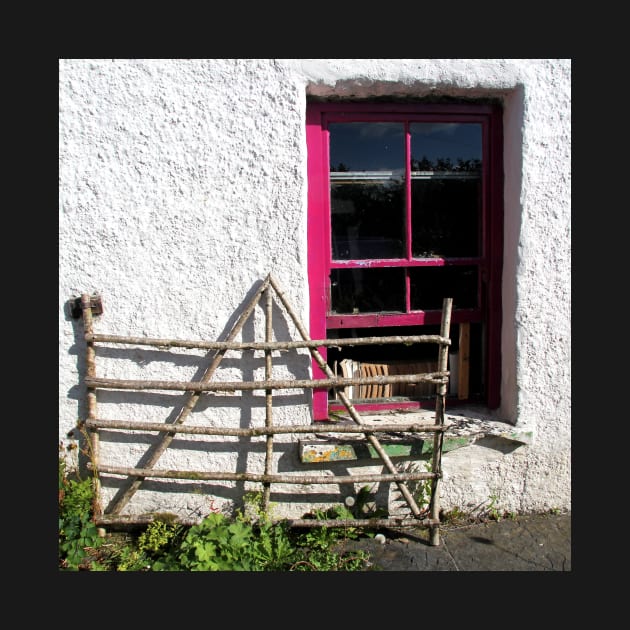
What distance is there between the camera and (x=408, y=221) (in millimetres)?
3807

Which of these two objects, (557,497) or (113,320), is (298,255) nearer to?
(113,320)

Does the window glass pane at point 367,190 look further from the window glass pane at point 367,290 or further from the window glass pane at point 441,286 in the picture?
the window glass pane at point 441,286

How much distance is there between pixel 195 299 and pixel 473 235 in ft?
6.35

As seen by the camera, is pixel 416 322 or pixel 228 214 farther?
pixel 416 322

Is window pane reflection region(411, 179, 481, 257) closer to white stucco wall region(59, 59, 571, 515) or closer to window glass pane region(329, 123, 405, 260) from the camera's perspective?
window glass pane region(329, 123, 405, 260)

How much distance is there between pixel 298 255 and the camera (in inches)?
137

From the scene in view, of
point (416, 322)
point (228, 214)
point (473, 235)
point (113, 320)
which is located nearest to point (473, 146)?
point (473, 235)

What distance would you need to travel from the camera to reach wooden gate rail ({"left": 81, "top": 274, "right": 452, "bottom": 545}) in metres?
3.36

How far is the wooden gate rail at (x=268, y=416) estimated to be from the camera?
3.36 metres

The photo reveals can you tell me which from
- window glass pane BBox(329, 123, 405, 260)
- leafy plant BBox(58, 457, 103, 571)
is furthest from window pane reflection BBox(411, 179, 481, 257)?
leafy plant BBox(58, 457, 103, 571)

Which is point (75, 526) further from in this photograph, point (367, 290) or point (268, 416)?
point (367, 290)

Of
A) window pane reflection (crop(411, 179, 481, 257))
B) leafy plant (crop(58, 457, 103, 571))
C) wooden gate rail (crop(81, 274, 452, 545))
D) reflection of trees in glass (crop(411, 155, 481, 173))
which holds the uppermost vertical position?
reflection of trees in glass (crop(411, 155, 481, 173))

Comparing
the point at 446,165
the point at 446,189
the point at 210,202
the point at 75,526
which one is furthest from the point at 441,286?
the point at 75,526

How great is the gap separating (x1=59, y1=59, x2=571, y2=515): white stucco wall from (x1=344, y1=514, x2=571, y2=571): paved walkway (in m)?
0.78
